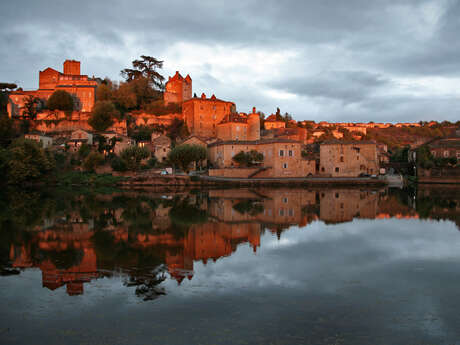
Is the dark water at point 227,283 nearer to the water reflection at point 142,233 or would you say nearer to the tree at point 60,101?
the water reflection at point 142,233

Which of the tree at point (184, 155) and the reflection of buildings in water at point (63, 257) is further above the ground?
the tree at point (184, 155)

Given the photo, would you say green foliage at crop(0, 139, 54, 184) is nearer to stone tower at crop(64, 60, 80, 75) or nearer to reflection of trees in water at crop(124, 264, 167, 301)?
Answer: stone tower at crop(64, 60, 80, 75)

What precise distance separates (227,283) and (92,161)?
3574cm

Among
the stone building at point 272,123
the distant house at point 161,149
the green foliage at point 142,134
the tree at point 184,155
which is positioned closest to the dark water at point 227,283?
the tree at point 184,155

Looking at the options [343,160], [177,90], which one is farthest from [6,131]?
[343,160]

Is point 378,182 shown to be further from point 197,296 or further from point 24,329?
point 24,329

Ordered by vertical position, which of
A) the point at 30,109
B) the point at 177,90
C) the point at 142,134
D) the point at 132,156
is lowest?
the point at 132,156

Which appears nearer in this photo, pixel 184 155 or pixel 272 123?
pixel 184 155

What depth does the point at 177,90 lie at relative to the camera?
188ft

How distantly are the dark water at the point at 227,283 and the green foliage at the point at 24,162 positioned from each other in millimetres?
21909

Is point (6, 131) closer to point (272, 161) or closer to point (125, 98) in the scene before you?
point (125, 98)

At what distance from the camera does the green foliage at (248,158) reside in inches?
1625

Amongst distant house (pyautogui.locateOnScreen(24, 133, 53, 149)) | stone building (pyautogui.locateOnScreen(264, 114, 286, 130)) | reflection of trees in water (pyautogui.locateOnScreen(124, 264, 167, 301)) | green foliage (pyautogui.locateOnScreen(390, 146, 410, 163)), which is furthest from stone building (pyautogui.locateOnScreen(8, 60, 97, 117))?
green foliage (pyautogui.locateOnScreen(390, 146, 410, 163))

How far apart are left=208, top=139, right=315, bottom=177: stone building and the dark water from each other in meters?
25.5
